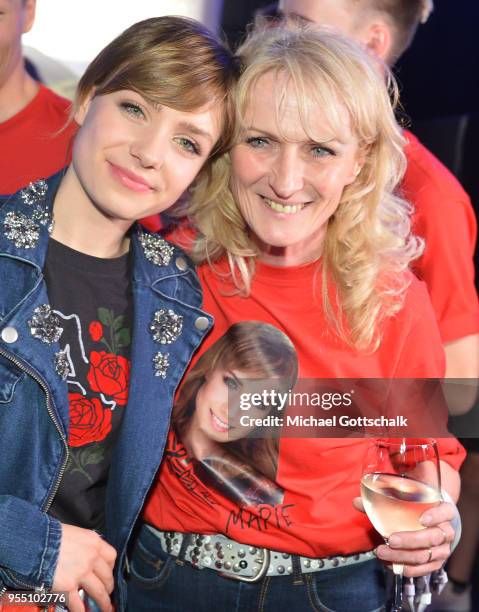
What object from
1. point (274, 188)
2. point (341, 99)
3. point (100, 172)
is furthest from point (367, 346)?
point (100, 172)

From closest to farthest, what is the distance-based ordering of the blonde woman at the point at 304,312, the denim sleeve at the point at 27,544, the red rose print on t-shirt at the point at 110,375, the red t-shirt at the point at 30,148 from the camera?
the denim sleeve at the point at 27,544
the red rose print on t-shirt at the point at 110,375
the blonde woman at the point at 304,312
the red t-shirt at the point at 30,148

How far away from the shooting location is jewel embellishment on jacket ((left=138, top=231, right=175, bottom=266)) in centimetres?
170

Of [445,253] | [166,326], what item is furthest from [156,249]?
[445,253]

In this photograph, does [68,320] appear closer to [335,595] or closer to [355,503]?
[355,503]

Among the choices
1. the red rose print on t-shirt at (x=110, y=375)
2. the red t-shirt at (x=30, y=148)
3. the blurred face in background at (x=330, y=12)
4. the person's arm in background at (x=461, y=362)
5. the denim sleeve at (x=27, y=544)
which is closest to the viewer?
the denim sleeve at (x=27, y=544)

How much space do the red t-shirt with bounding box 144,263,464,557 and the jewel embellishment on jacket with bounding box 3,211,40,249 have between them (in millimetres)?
396

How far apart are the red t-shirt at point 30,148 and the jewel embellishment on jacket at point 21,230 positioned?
0.35 m

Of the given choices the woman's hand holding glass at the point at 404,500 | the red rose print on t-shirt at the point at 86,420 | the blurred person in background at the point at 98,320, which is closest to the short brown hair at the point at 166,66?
the blurred person in background at the point at 98,320

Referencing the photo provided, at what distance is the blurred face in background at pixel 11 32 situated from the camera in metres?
1.95

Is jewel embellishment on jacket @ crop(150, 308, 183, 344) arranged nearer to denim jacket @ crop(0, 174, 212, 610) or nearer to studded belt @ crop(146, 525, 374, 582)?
denim jacket @ crop(0, 174, 212, 610)

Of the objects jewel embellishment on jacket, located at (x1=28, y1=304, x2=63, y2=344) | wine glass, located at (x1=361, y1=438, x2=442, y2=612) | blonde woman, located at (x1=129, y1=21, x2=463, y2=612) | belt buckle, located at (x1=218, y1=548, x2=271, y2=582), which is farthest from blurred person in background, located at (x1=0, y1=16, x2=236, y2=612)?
wine glass, located at (x1=361, y1=438, x2=442, y2=612)

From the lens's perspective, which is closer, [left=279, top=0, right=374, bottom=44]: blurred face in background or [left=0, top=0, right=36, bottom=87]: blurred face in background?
[left=0, top=0, right=36, bottom=87]: blurred face in background

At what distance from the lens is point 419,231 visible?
7.07 ft

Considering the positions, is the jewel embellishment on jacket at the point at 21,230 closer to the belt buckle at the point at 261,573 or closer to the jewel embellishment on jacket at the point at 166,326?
the jewel embellishment on jacket at the point at 166,326
